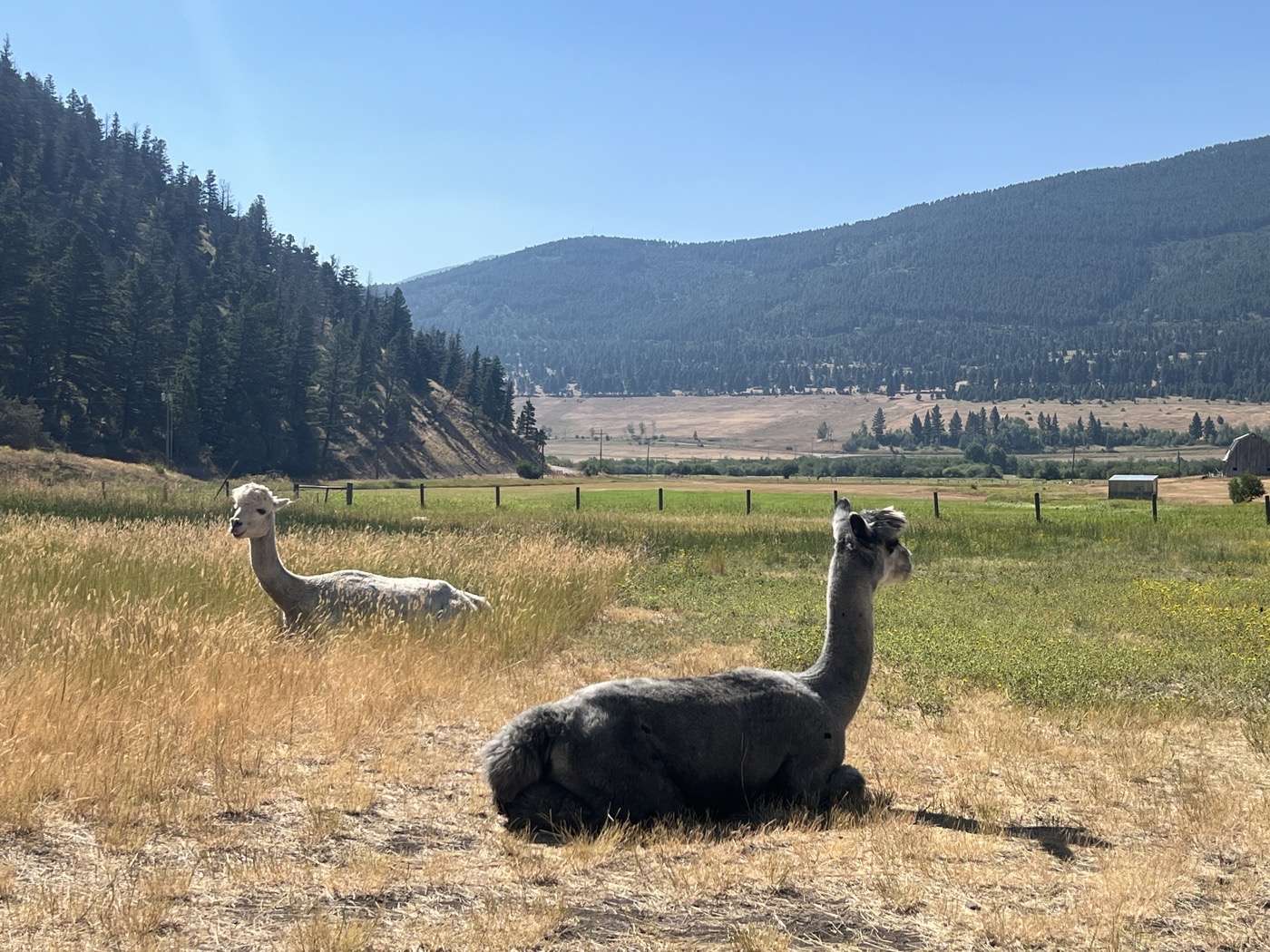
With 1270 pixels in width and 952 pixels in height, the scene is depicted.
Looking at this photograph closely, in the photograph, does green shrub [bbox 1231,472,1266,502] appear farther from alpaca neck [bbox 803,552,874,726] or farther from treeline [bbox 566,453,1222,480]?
treeline [bbox 566,453,1222,480]

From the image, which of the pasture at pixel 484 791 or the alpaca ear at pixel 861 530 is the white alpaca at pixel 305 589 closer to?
the pasture at pixel 484 791

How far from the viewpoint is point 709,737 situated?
25.0ft

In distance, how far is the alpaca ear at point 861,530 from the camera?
28.1 feet

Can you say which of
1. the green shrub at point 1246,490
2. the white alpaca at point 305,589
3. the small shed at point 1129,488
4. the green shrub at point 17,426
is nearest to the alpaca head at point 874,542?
the white alpaca at point 305,589

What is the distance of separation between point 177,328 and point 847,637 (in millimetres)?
107390

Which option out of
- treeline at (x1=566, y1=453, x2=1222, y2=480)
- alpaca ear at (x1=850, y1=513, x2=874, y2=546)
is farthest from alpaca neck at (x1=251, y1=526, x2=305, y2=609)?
treeline at (x1=566, y1=453, x2=1222, y2=480)

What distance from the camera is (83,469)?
68.8m

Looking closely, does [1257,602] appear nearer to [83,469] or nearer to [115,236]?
[83,469]

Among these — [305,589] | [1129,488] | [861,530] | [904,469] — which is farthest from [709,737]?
[904,469]

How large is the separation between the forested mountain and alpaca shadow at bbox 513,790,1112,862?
74260 millimetres

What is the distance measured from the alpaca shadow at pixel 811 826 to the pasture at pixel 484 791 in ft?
0.14

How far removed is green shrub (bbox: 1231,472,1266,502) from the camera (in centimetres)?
6309

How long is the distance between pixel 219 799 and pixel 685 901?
3167mm

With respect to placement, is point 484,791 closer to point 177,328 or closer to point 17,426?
point 17,426
